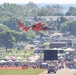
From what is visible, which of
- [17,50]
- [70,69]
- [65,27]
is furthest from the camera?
[65,27]

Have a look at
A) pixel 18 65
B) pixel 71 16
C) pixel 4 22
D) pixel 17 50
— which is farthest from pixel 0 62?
pixel 71 16

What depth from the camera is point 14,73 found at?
71625mm

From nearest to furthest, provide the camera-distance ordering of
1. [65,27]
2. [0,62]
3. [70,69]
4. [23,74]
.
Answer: [23,74], [70,69], [0,62], [65,27]

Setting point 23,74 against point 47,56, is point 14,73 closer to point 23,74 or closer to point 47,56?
point 23,74

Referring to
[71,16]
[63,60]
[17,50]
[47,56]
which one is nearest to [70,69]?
[47,56]

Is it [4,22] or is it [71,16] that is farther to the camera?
[71,16]

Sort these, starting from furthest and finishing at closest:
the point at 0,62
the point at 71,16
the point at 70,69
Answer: the point at 71,16 < the point at 0,62 < the point at 70,69

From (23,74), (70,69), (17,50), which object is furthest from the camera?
(17,50)

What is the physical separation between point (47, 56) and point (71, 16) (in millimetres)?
110625

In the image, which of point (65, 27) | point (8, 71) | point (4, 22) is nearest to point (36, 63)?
point (8, 71)

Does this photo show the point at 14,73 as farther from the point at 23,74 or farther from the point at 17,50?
the point at 17,50

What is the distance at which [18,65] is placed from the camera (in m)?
81.1

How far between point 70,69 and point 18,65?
650 cm

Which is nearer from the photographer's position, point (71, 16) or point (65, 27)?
point (65, 27)
